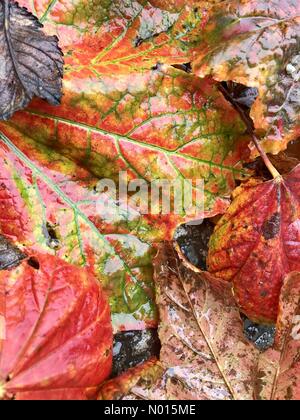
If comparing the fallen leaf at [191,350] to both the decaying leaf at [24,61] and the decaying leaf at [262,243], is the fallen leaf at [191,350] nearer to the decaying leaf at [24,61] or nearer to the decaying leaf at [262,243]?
the decaying leaf at [262,243]

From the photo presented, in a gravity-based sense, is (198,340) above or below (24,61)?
below

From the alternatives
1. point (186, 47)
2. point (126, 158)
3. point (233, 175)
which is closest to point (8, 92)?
point (126, 158)

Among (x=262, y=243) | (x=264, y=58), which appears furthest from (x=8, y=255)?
(x=264, y=58)

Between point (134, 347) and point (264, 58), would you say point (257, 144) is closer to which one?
point (264, 58)

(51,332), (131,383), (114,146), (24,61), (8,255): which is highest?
(24,61)

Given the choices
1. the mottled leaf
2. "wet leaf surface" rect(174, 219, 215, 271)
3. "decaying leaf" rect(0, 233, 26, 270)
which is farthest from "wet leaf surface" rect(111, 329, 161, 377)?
"decaying leaf" rect(0, 233, 26, 270)

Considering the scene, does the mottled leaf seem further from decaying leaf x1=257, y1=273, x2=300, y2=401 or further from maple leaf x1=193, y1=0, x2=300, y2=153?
maple leaf x1=193, y1=0, x2=300, y2=153
